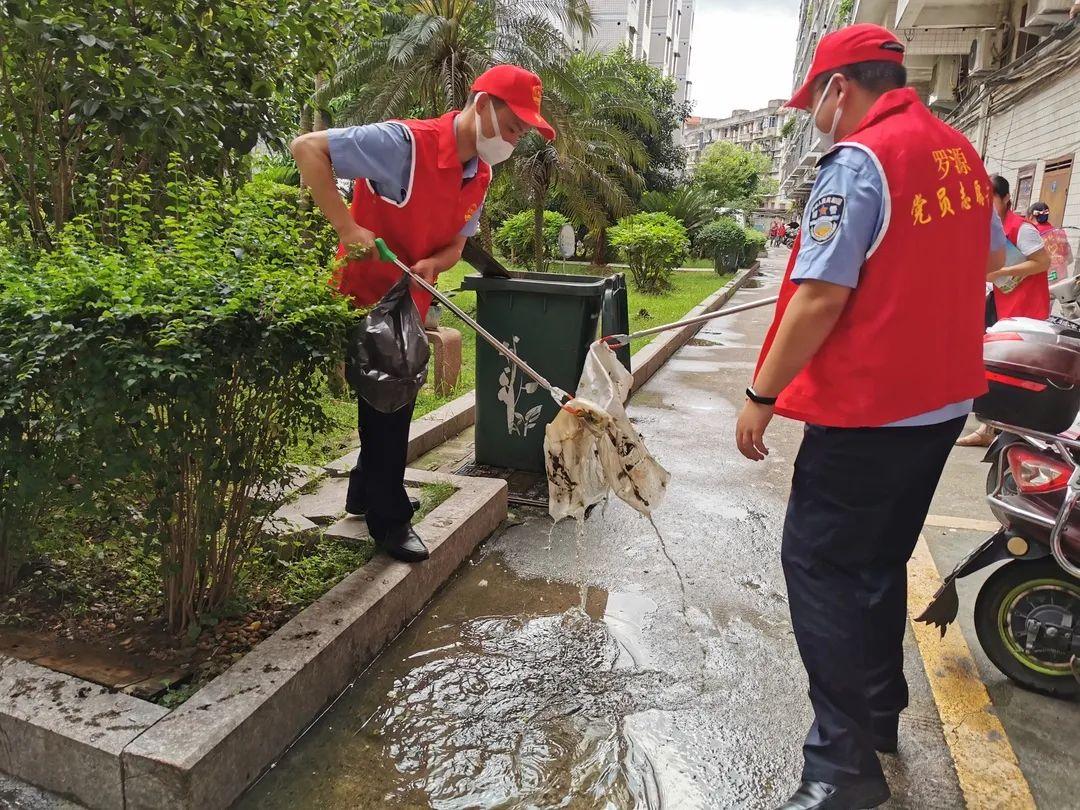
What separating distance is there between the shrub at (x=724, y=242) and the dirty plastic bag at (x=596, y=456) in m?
19.7

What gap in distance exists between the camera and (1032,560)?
2.61m

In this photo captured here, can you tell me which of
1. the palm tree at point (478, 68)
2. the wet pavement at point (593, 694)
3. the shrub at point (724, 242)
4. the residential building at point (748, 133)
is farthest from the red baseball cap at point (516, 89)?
the residential building at point (748, 133)

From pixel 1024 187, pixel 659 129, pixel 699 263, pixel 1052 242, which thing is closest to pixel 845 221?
pixel 1052 242

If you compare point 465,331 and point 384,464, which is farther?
→ point 465,331

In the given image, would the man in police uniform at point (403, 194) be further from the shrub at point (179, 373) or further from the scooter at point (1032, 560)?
the scooter at point (1032, 560)

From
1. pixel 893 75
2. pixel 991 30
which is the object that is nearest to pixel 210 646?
pixel 893 75

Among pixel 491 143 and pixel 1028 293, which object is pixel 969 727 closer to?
pixel 491 143

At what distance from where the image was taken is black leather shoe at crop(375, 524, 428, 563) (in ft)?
10.2

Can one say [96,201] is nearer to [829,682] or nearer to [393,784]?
[393,784]

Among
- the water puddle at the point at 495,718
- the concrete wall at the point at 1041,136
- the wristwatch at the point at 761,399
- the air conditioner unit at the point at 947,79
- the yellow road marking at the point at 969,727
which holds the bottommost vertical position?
the water puddle at the point at 495,718

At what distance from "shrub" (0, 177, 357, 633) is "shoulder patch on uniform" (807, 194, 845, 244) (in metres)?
1.45

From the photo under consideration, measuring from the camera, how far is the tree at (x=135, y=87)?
116 inches

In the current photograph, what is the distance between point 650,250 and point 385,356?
12.3 metres

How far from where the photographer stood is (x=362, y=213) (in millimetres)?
3035
